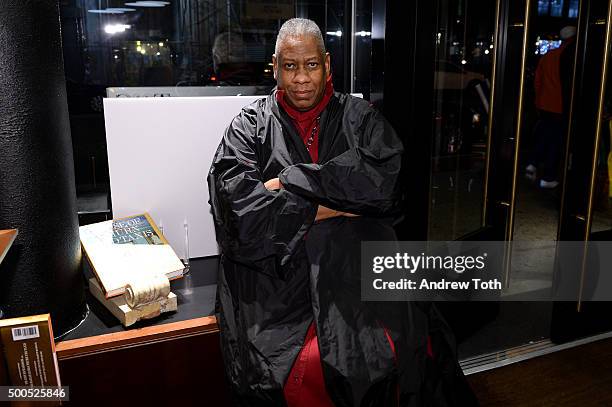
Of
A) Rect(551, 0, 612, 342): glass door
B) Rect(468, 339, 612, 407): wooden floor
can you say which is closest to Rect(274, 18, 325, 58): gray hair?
Rect(551, 0, 612, 342): glass door

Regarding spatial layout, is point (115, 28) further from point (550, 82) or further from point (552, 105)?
point (552, 105)

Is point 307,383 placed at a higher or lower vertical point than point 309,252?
lower

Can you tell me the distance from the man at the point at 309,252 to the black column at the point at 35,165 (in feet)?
1.48

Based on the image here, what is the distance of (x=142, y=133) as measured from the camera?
202 cm

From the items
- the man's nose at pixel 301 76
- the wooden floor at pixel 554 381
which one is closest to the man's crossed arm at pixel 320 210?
the man's nose at pixel 301 76

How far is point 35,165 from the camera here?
1.52 meters

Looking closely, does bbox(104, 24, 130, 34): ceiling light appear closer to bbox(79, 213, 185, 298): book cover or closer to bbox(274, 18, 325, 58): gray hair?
bbox(79, 213, 185, 298): book cover

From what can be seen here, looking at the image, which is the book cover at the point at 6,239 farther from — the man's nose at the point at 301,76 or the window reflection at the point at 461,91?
the window reflection at the point at 461,91

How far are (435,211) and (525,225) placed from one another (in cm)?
81

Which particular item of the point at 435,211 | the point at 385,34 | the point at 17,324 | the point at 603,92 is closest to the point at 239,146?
the point at 17,324

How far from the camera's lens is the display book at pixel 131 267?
170cm

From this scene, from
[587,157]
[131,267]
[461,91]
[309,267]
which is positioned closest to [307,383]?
[309,267]

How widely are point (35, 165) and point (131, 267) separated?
1.45 ft

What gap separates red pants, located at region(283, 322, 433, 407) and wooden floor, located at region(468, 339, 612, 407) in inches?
39.2
